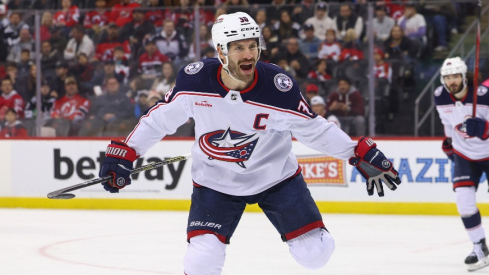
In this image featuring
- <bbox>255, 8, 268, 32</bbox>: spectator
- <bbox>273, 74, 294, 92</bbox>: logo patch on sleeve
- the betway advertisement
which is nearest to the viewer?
<bbox>273, 74, 294, 92</bbox>: logo patch on sleeve

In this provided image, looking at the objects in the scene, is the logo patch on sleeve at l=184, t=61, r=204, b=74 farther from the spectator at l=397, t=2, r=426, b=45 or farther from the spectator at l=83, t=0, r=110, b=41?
the spectator at l=83, t=0, r=110, b=41

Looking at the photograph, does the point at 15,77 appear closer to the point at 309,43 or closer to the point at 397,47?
the point at 309,43

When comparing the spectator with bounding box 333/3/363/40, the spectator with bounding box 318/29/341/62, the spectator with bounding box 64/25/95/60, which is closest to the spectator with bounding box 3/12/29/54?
the spectator with bounding box 64/25/95/60

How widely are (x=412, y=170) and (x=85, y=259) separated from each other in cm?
403

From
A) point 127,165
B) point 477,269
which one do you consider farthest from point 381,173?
point 477,269

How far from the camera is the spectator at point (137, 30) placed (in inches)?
392

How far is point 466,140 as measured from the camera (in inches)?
253

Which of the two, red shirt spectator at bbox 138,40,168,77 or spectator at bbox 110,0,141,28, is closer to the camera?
red shirt spectator at bbox 138,40,168,77

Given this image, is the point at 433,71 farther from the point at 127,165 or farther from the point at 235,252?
the point at 127,165

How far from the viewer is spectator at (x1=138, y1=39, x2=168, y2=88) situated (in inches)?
387

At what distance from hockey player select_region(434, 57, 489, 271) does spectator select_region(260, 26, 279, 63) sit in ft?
10.8

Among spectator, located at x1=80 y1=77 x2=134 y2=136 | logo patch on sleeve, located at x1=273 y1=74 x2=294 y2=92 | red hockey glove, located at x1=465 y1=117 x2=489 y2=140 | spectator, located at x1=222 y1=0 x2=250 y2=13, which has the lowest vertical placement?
spectator, located at x1=80 y1=77 x2=134 y2=136

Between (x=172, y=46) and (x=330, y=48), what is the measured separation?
5.70 ft

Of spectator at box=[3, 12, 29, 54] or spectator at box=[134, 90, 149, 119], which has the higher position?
spectator at box=[3, 12, 29, 54]
